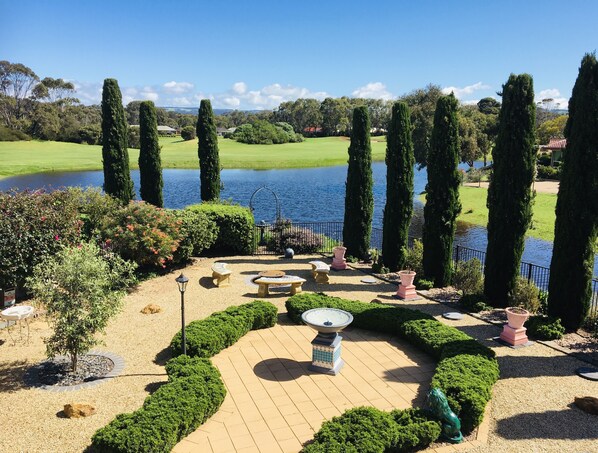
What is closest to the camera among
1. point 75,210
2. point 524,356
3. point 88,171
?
point 524,356

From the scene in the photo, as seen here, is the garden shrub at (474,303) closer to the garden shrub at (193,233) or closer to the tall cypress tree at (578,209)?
the tall cypress tree at (578,209)

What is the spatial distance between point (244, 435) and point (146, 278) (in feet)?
32.9

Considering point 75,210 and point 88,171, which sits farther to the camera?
point 88,171

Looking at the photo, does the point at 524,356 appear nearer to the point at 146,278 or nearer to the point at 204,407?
the point at 204,407

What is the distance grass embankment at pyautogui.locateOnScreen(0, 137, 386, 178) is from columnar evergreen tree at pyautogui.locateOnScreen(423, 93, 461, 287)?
4331 cm

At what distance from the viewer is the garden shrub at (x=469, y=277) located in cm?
1452

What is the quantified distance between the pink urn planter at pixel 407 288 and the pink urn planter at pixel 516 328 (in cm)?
362

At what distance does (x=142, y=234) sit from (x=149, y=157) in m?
8.37

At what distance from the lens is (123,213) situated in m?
15.8

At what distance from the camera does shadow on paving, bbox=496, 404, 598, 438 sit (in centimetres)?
723

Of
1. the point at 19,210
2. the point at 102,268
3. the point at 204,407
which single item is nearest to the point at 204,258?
the point at 19,210

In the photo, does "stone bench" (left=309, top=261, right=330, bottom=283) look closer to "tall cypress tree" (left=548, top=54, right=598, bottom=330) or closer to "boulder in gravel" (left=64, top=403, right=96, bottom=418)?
"tall cypress tree" (left=548, top=54, right=598, bottom=330)

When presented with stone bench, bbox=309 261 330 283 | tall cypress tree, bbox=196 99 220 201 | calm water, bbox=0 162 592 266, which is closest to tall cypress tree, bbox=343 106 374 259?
stone bench, bbox=309 261 330 283

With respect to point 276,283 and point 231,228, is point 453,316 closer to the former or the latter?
point 276,283
